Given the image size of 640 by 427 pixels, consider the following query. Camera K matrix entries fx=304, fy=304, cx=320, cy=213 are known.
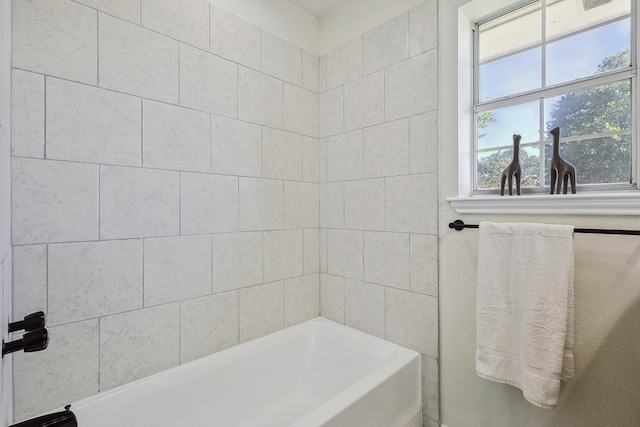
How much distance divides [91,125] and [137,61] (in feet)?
1.21

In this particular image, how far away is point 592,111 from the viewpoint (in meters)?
1.30

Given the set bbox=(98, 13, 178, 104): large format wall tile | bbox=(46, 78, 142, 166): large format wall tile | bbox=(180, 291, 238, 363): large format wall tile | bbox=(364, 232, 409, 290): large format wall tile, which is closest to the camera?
bbox=(46, 78, 142, 166): large format wall tile

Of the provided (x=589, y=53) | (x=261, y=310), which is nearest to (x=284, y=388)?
(x=261, y=310)

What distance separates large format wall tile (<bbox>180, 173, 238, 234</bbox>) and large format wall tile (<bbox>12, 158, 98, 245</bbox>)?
1.23ft

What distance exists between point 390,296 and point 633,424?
1.05 metres

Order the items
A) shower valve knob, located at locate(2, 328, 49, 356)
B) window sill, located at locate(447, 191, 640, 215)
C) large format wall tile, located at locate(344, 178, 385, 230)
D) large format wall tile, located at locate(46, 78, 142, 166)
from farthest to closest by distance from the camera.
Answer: large format wall tile, located at locate(344, 178, 385, 230)
large format wall tile, located at locate(46, 78, 142, 166)
window sill, located at locate(447, 191, 640, 215)
shower valve knob, located at locate(2, 328, 49, 356)

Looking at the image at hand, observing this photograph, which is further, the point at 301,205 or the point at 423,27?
the point at 301,205

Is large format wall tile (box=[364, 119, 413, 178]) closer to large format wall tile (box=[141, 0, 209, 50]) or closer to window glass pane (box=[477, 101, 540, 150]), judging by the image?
window glass pane (box=[477, 101, 540, 150])

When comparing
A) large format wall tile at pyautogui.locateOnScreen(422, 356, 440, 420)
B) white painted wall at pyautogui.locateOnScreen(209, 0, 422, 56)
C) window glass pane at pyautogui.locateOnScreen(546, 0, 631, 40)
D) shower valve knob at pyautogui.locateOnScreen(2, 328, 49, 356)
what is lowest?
large format wall tile at pyautogui.locateOnScreen(422, 356, 440, 420)

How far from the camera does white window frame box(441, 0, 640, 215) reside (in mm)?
1130

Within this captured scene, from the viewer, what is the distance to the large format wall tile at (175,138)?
1.44 metres

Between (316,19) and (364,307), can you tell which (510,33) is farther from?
(364,307)

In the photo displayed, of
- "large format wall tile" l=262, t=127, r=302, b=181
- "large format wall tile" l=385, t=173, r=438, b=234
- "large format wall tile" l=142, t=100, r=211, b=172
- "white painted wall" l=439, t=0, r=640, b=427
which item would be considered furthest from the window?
"large format wall tile" l=142, t=100, r=211, b=172

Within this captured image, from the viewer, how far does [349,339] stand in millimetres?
1877
